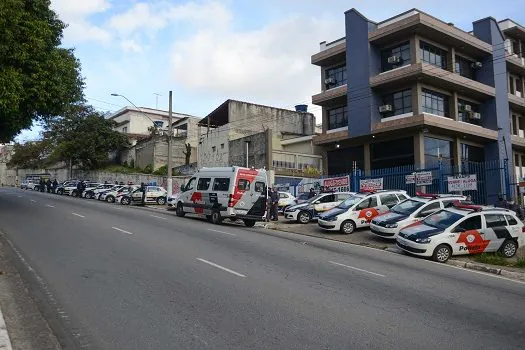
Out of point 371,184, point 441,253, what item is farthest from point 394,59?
point 441,253

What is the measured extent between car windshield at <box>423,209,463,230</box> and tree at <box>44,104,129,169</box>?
154 ft

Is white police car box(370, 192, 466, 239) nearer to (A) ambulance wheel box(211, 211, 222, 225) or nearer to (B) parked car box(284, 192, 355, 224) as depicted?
(B) parked car box(284, 192, 355, 224)

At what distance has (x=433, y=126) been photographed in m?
32.9

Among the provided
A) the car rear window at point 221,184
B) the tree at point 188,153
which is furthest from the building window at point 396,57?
A: the tree at point 188,153

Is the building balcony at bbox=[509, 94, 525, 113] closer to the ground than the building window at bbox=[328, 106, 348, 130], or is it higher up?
higher up

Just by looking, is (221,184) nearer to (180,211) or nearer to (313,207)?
(180,211)

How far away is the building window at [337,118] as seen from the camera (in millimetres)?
38594

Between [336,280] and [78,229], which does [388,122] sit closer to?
[78,229]

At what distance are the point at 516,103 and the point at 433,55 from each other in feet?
36.7

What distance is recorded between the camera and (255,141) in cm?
4247

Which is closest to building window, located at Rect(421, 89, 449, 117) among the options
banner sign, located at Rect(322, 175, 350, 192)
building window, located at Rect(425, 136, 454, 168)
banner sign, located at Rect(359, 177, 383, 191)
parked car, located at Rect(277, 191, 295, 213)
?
building window, located at Rect(425, 136, 454, 168)

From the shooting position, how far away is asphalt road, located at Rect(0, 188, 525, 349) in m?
5.87

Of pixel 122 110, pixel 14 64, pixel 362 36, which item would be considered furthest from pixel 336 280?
pixel 122 110

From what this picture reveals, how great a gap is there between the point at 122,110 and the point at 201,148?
26.3 meters
